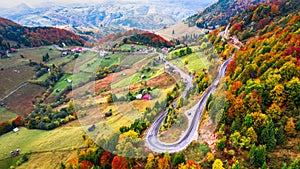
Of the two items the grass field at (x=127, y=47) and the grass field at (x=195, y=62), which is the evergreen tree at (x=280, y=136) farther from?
the grass field at (x=127, y=47)

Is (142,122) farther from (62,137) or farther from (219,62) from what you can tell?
(219,62)

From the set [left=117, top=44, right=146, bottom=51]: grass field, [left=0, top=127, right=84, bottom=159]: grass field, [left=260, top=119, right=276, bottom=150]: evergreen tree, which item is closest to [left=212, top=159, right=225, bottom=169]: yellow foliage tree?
[left=260, top=119, right=276, bottom=150]: evergreen tree

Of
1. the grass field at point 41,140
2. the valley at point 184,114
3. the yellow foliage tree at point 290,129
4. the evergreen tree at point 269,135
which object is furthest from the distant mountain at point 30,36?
the yellow foliage tree at point 290,129

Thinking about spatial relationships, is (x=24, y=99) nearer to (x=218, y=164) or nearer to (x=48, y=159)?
(x=48, y=159)

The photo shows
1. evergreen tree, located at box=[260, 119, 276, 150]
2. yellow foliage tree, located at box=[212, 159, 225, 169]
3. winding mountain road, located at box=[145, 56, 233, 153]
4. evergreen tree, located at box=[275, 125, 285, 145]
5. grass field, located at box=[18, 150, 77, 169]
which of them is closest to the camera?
yellow foliage tree, located at box=[212, 159, 225, 169]

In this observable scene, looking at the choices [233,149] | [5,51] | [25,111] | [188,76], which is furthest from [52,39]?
→ [233,149]

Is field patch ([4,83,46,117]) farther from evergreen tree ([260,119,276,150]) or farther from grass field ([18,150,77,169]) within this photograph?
evergreen tree ([260,119,276,150])
